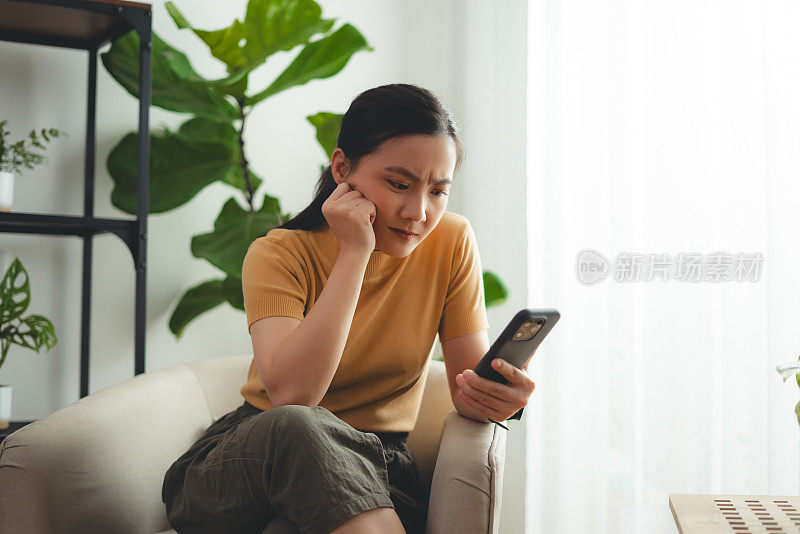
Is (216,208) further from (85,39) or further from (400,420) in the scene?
(400,420)

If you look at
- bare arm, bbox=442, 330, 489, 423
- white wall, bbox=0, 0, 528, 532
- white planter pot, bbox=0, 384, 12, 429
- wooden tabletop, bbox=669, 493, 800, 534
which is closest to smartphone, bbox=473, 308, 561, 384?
bare arm, bbox=442, 330, 489, 423

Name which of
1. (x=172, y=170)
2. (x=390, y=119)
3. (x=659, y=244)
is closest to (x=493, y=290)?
(x=659, y=244)

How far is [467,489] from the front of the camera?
93 centimetres

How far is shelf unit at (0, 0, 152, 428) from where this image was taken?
1.48m

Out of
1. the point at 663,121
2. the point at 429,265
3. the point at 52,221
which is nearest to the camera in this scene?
the point at 429,265

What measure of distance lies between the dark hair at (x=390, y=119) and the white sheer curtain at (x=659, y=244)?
27.0 inches

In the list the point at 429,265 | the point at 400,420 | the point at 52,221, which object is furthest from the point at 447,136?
the point at 52,221

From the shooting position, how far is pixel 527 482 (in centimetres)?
190

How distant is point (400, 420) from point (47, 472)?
533 mm

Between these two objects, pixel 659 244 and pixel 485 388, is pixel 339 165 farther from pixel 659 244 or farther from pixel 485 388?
pixel 659 244

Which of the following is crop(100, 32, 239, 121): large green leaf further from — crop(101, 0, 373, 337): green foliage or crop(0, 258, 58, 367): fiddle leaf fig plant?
crop(0, 258, 58, 367): fiddle leaf fig plant

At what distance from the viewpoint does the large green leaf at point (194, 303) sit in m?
1.80

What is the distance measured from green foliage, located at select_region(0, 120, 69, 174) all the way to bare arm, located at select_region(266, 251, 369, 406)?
0.89 meters

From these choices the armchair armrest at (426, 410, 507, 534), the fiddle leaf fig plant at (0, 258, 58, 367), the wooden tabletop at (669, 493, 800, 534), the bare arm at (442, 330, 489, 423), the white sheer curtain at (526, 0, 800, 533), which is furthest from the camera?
the fiddle leaf fig plant at (0, 258, 58, 367)
